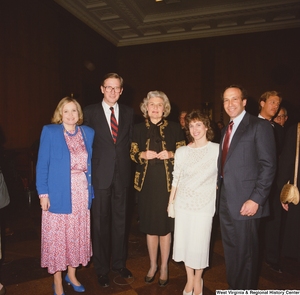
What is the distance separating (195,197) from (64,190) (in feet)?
3.46

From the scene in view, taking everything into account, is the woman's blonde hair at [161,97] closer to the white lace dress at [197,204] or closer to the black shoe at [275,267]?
the white lace dress at [197,204]

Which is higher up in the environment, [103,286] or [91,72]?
[91,72]

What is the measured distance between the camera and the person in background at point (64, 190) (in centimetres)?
214

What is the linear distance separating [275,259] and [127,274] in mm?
1568

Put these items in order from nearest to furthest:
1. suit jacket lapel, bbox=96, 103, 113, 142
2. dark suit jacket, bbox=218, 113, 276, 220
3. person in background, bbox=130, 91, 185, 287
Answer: dark suit jacket, bbox=218, 113, 276, 220, person in background, bbox=130, 91, 185, 287, suit jacket lapel, bbox=96, 103, 113, 142

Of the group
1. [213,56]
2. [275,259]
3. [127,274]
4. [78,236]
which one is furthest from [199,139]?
[213,56]

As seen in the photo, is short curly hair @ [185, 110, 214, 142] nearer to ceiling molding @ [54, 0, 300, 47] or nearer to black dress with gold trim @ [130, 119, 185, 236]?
black dress with gold trim @ [130, 119, 185, 236]

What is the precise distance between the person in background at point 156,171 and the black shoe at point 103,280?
376mm

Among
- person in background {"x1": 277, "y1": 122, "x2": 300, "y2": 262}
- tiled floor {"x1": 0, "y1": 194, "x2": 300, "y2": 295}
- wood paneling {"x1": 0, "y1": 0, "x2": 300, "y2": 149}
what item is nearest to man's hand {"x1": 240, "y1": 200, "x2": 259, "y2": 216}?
person in background {"x1": 277, "y1": 122, "x2": 300, "y2": 262}

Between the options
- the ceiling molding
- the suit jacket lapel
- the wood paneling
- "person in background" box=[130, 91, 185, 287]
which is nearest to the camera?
"person in background" box=[130, 91, 185, 287]

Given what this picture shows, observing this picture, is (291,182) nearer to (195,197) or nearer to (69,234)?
(195,197)

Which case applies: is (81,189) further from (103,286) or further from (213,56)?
(213,56)

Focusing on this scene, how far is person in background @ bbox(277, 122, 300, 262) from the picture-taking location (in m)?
2.43

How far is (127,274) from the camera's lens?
2578mm
